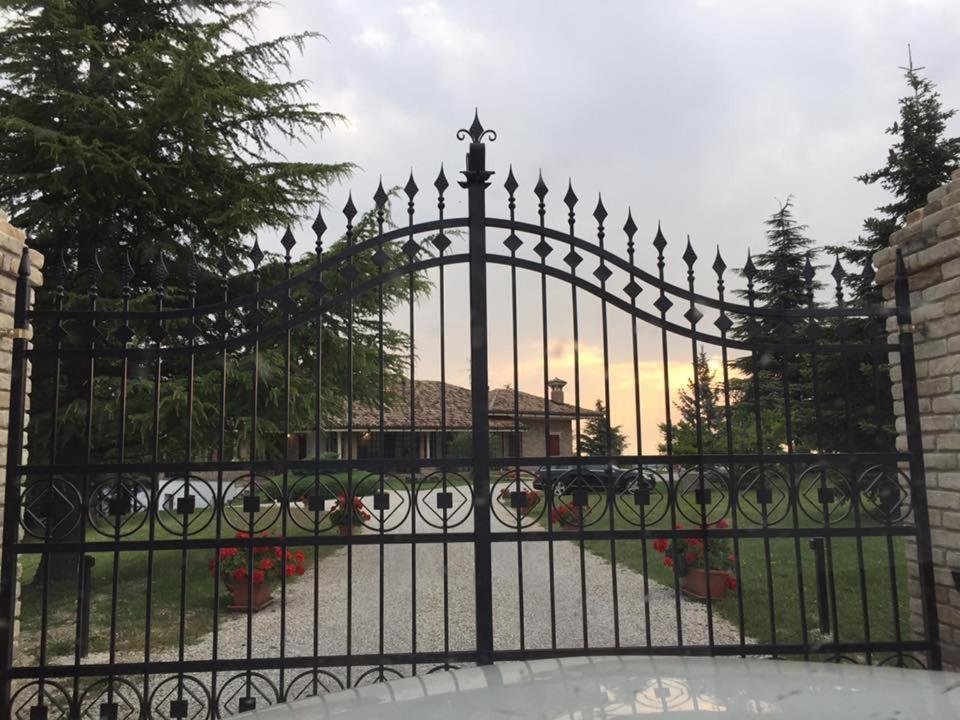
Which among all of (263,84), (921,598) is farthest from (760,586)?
(263,84)

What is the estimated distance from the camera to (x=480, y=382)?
12.8 ft

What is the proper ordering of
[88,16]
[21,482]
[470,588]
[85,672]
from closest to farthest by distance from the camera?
[85,672], [21,482], [470,588], [88,16]

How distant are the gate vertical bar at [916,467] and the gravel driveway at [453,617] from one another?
2.23m

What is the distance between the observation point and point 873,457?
393cm

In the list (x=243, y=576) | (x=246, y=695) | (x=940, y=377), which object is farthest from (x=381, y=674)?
(x=243, y=576)

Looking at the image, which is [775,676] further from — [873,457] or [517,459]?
[873,457]

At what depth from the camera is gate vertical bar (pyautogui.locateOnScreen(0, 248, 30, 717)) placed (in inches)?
145

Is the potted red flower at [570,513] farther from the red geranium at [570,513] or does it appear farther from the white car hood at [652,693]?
the white car hood at [652,693]

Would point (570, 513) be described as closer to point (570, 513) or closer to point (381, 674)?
point (570, 513)

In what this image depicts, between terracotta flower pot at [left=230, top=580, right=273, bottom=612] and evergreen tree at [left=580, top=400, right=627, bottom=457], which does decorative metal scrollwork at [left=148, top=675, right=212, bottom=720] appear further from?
evergreen tree at [left=580, top=400, right=627, bottom=457]

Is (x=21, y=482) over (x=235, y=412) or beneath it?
beneath

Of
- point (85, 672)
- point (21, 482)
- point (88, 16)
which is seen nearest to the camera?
point (85, 672)

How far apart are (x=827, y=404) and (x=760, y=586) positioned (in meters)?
7.75

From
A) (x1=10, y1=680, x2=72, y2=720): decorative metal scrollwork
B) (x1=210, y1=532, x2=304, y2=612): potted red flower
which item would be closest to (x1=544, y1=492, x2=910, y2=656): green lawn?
(x1=10, y1=680, x2=72, y2=720): decorative metal scrollwork
